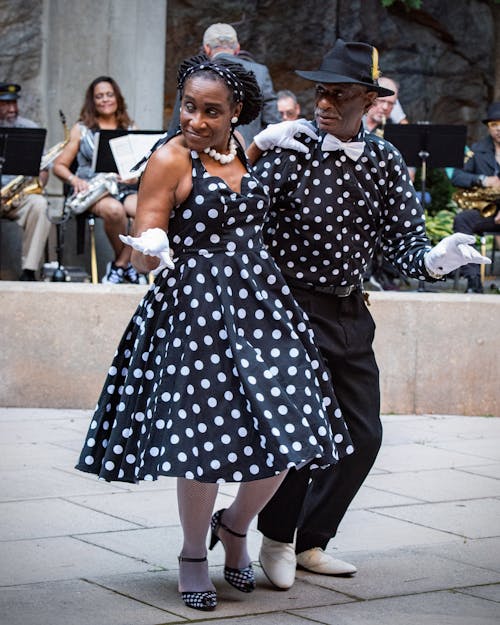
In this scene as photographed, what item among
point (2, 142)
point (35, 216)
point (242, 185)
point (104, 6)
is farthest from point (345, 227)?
point (104, 6)

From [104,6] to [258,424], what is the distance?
8.82 metres

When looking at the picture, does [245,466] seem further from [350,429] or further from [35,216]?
[35,216]

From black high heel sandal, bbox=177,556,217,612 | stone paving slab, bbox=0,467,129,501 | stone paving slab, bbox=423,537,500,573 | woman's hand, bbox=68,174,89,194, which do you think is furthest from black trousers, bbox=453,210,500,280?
black high heel sandal, bbox=177,556,217,612

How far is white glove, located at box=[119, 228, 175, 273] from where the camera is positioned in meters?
3.95

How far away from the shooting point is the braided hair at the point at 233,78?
169 inches

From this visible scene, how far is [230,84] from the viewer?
14.1 feet

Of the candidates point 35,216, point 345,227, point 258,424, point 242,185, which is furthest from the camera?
point 35,216

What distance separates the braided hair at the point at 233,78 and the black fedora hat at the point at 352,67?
250mm

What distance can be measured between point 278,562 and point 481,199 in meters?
7.45

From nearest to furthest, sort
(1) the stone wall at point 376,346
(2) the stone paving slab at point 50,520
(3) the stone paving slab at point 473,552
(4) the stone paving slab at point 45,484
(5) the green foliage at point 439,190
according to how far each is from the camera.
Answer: (3) the stone paving slab at point 473,552 → (2) the stone paving slab at point 50,520 → (4) the stone paving slab at point 45,484 → (1) the stone wall at point 376,346 → (5) the green foliage at point 439,190

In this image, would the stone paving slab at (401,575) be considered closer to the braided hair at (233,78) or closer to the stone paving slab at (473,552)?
the stone paving slab at (473,552)

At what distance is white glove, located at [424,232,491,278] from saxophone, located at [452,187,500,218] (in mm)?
6999

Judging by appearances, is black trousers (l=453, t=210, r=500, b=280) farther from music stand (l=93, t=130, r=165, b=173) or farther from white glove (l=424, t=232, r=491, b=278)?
white glove (l=424, t=232, r=491, b=278)

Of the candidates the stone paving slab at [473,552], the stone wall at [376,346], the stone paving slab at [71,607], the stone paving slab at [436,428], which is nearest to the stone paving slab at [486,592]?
the stone paving slab at [473,552]
